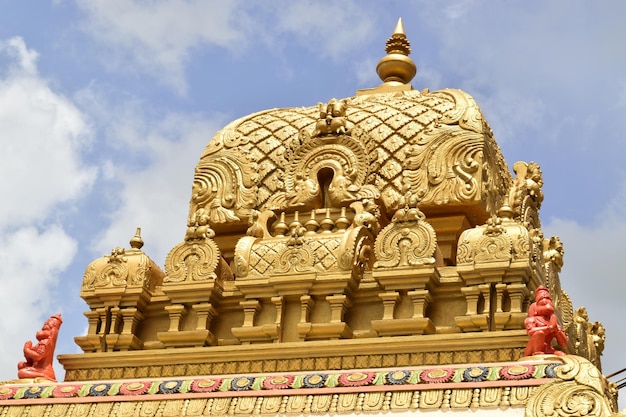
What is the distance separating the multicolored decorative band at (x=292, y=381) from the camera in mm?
17094

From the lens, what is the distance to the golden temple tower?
17.7m

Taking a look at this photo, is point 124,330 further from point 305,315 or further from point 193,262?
point 305,315

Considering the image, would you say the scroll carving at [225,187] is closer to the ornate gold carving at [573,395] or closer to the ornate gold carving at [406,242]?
the ornate gold carving at [406,242]

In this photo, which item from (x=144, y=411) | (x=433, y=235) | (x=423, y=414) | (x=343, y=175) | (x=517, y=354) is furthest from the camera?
(x=343, y=175)

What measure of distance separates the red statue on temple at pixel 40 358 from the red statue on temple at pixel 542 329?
7.24m

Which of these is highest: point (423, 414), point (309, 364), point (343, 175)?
point (343, 175)

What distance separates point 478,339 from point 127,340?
6.03 m

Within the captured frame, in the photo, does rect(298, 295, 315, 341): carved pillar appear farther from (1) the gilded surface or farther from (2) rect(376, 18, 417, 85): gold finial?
(2) rect(376, 18, 417, 85): gold finial

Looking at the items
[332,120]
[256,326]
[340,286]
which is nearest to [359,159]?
[332,120]

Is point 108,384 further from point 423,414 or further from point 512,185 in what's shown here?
point 512,185

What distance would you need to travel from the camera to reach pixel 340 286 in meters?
21.4

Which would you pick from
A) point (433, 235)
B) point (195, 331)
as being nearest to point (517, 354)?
point (433, 235)

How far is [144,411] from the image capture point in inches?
717

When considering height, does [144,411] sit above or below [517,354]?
below
